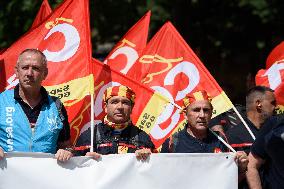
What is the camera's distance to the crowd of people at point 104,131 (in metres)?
5.62

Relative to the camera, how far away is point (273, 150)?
5.02 metres

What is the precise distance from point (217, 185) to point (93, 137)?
3.40 feet

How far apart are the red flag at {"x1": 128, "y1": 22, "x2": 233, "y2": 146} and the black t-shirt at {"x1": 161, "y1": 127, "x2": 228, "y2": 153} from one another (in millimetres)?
876

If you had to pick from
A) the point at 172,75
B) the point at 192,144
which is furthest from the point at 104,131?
the point at 172,75

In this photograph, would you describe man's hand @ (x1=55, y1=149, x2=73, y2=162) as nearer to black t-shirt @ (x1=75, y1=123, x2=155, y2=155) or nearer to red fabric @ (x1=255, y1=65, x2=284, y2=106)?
black t-shirt @ (x1=75, y1=123, x2=155, y2=155)

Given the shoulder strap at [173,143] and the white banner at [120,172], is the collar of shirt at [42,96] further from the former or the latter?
the shoulder strap at [173,143]

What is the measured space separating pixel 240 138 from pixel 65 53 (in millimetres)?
1764

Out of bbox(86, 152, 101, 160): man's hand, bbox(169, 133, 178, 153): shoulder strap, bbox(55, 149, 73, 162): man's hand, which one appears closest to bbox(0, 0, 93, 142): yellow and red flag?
bbox(169, 133, 178, 153): shoulder strap

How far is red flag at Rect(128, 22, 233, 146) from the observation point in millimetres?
7309

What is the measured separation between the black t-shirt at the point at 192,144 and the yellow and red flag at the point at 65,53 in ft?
3.21

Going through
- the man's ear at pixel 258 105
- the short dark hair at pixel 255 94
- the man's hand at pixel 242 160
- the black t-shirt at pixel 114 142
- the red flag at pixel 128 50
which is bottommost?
the man's hand at pixel 242 160

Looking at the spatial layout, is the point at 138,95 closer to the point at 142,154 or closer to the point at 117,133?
the point at 117,133

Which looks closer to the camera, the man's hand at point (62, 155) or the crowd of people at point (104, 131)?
the man's hand at point (62, 155)

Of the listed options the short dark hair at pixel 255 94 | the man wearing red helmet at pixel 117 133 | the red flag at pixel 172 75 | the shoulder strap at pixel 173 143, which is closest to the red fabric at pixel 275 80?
the short dark hair at pixel 255 94
